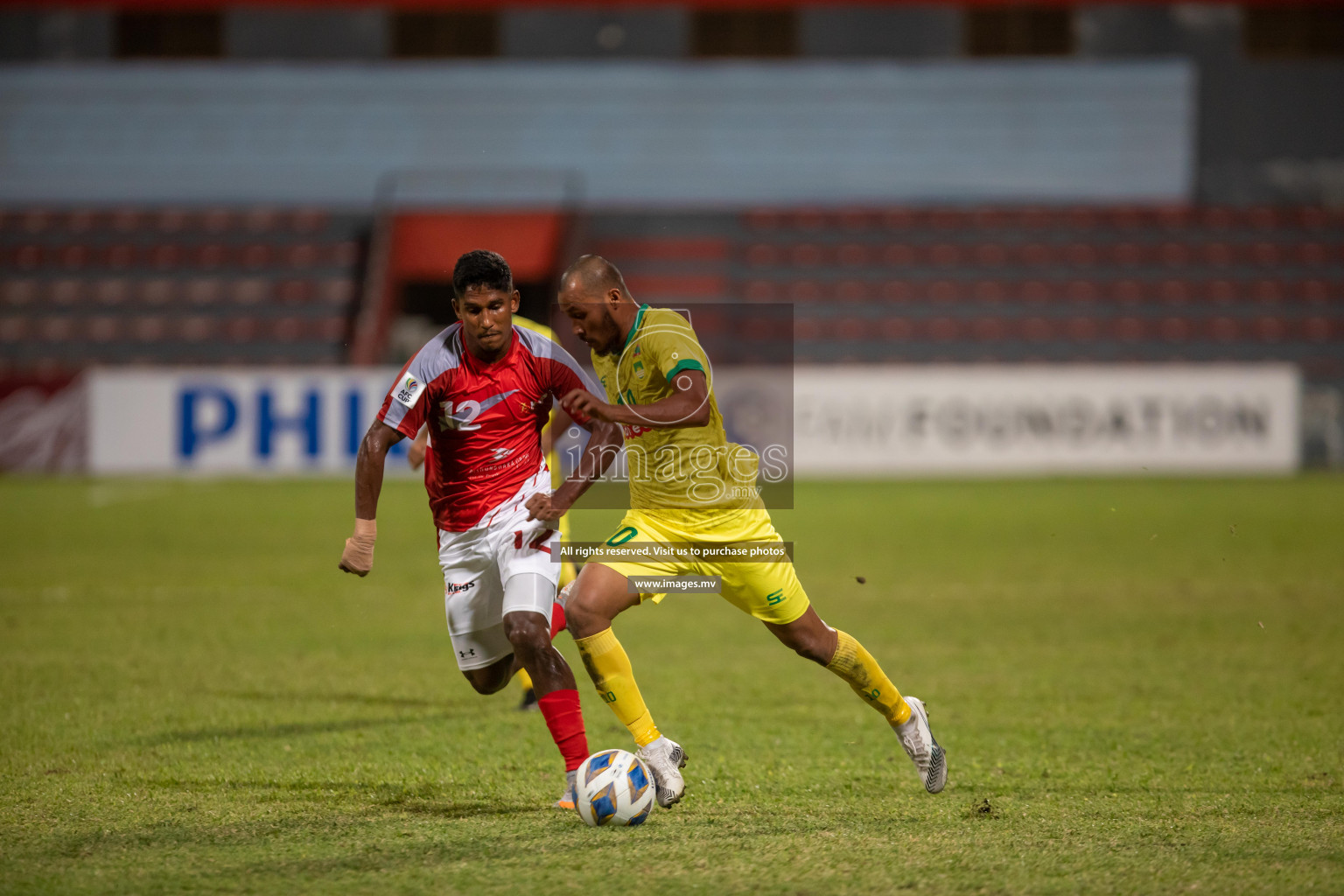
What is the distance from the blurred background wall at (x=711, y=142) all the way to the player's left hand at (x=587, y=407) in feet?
63.3

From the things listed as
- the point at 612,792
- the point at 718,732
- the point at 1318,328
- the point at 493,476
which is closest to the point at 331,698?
the point at 718,732

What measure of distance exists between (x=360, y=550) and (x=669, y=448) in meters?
1.09

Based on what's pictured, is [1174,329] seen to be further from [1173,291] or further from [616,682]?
[616,682]

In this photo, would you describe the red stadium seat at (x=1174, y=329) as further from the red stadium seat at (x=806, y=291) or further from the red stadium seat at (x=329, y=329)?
the red stadium seat at (x=329, y=329)

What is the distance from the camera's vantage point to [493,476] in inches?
190

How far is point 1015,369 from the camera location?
18750 mm

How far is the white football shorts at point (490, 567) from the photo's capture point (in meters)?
4.68

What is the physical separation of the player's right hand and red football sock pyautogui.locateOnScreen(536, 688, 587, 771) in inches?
A: 28.8

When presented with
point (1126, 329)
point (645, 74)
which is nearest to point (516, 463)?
point (1126, 329)

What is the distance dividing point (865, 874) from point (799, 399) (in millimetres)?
15394

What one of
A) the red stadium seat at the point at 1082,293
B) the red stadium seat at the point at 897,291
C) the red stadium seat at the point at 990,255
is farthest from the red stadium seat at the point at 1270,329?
the red stadium seat at the point at 897,291

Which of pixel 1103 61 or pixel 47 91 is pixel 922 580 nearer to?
pixel 1103 61

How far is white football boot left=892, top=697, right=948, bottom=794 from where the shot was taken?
470 cm

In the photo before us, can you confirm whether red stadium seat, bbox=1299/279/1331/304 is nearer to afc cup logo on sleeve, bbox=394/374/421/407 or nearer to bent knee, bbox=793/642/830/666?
bent knee, bbox=793/642/830/666
